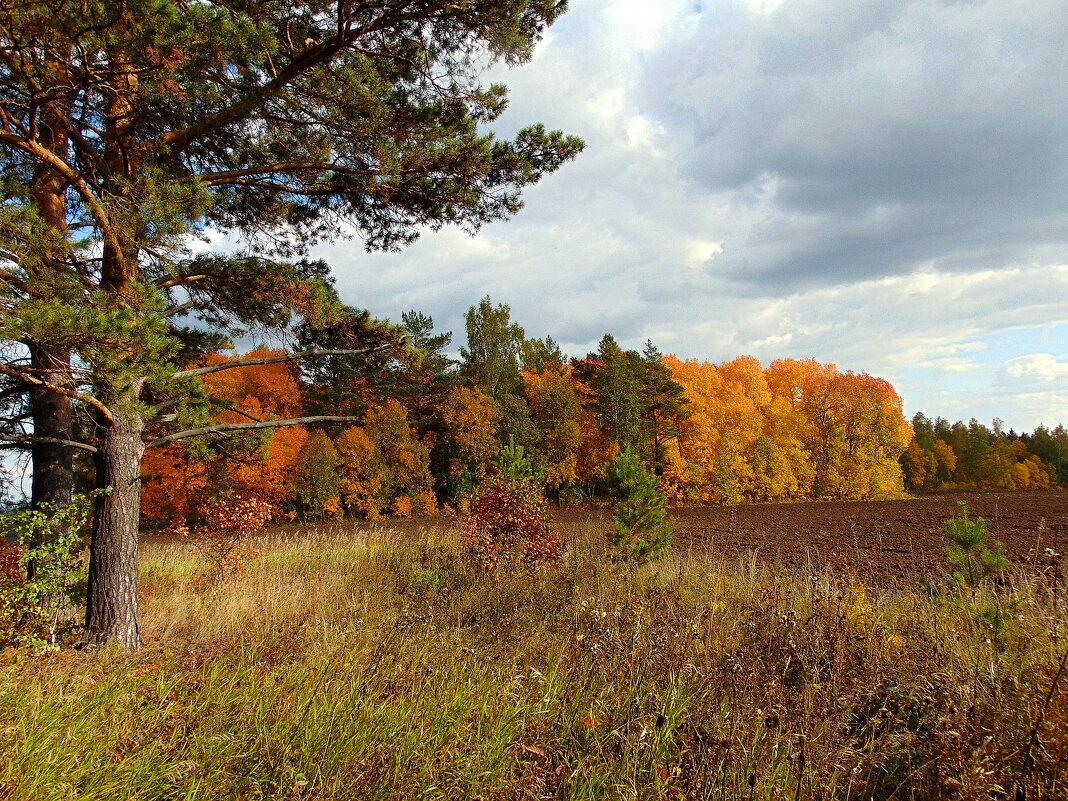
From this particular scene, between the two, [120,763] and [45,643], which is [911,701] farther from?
[45,643]

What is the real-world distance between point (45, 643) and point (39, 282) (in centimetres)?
291

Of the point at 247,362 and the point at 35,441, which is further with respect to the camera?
the point at 247,362

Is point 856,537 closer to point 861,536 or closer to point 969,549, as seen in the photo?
point 861,536

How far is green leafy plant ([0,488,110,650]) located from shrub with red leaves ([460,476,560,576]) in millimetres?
4754

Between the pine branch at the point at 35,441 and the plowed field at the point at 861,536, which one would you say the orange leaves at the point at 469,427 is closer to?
the plowed field at the point at 861,536

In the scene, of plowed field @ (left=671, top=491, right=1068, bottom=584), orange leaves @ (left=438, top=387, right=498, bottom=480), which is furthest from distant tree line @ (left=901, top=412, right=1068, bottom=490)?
orange leaves @ (left=438, top=387, right=498, bottom=480)

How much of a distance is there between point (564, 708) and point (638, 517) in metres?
5.69

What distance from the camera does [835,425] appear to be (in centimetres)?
4369

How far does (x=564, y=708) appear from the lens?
10.0 ft

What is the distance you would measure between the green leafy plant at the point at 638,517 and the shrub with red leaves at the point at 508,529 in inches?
45.0

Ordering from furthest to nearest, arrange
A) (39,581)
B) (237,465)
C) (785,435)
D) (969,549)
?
(785,435) < (237,465) < (969,549) < (39,581)

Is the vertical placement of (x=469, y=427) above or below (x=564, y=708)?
above

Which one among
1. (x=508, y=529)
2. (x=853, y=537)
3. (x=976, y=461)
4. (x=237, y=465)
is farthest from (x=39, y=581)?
(x=976, y=461)

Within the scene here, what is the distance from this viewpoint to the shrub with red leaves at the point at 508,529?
7.88 metres
